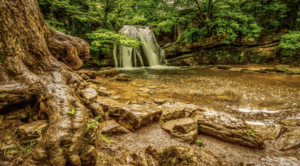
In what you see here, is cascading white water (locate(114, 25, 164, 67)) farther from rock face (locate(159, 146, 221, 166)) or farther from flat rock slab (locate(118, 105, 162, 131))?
rock face (locate(159, 146, 221, 166))

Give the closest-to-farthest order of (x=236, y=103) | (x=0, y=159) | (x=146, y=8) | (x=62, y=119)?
(x=0, y=159)
(x=62, y=119)
(x=236, y=103)
(x=146, y=8)

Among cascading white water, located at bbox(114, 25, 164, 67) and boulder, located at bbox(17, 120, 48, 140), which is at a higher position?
cascading white water, located at bbox(114, 25, 164, 67)

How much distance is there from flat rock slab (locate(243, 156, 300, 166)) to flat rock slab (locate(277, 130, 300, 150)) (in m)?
0.52

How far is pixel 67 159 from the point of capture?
1247 mm

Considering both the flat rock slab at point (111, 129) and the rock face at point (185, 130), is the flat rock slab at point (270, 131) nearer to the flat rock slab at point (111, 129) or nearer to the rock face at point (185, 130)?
the rock face at point (185, 130)

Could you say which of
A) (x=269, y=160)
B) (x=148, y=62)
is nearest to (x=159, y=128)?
(x=269, y=160)

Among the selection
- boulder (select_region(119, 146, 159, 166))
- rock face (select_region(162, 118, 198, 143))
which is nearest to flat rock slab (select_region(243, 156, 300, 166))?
rock face (select_region(162, 118, 198, 143))

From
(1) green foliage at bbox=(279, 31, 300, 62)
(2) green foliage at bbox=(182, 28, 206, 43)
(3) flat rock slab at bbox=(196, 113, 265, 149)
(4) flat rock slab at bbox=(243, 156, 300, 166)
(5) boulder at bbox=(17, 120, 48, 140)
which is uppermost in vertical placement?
(2) green foliage at bbox=(182, 28, 206, 43)

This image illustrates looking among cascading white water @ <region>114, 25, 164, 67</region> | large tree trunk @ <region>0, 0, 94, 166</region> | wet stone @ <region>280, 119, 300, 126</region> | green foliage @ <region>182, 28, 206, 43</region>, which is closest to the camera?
large tree trunk @ <region>0, 0, 94, 166</region>

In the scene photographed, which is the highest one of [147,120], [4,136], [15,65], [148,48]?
[148,48]

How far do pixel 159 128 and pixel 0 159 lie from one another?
7.81 feet

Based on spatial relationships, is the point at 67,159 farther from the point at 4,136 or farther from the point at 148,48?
the point at 148,48

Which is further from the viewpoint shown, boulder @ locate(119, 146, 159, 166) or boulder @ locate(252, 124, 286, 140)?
boulder @ locate(252, 124, 286, 140)

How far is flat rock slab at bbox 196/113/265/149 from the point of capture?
2355 mm
